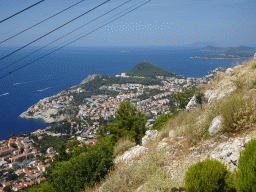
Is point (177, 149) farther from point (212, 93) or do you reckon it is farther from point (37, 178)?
point (37, 178)

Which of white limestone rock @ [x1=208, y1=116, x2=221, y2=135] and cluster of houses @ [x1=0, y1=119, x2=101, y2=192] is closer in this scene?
white limestone rock @ [x1=208, y1=116, x2=221, y2=135]

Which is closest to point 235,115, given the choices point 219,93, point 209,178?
point 209,178

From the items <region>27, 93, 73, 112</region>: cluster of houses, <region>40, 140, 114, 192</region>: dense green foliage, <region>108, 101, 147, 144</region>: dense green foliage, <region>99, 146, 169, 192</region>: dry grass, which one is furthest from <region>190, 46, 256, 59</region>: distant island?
<region>40, 140, 114, 192</region>: dense green foliage

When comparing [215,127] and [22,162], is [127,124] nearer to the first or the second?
[215,127]

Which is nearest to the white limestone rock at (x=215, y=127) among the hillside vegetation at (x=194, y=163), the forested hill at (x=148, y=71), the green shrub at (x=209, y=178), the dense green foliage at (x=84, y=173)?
the hillside vegetation at (x=194, y=163)

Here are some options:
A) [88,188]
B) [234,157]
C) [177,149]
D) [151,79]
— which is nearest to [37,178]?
[88,188]

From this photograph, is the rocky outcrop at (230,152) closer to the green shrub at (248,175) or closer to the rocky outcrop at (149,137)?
the green shrub at (248,175)

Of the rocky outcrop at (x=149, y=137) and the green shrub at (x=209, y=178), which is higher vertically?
the green shrub at (x=209, y=178)

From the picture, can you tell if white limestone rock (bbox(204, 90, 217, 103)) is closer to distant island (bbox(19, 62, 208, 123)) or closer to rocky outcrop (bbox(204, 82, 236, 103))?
rocky outcrop (bbox(204, 82, 236, 103))

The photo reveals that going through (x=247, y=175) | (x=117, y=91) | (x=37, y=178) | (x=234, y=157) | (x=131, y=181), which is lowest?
(x=37, y=178)
